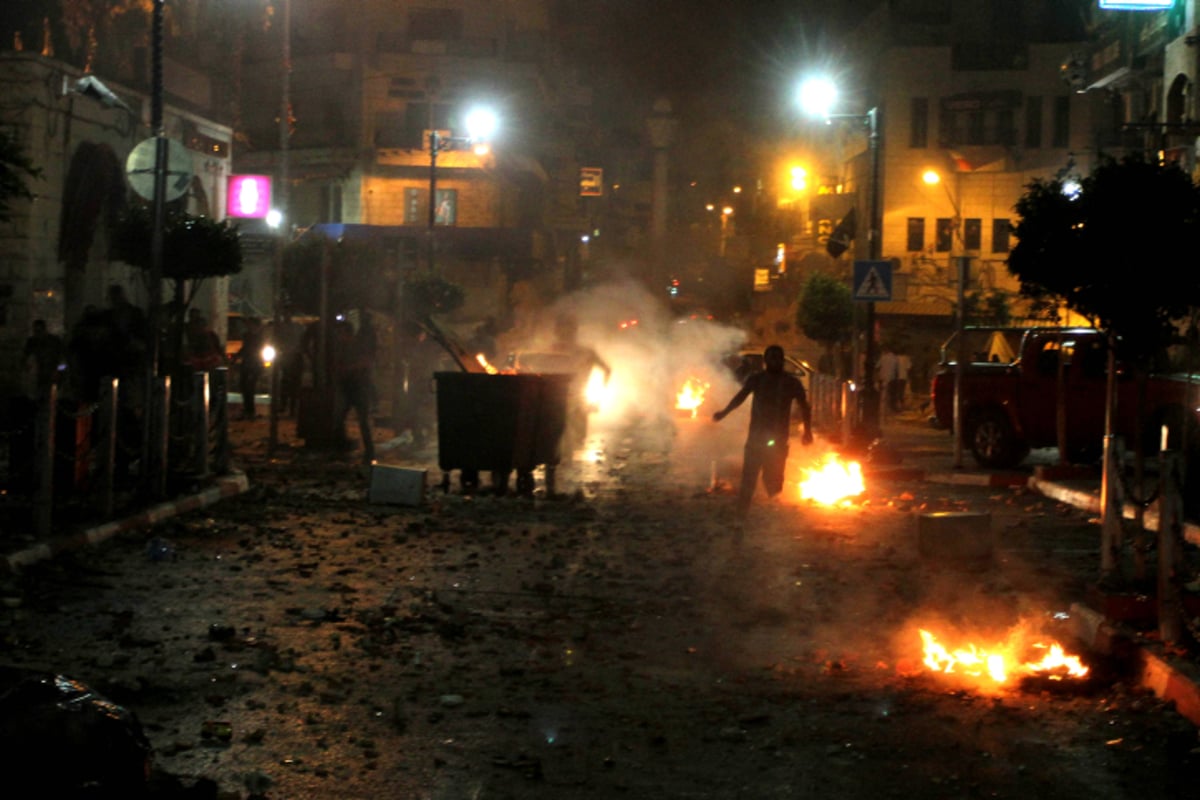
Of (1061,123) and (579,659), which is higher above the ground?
(1061,123)

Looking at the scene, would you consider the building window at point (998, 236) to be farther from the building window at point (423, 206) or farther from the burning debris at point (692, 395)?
the burning debris at point (692, 395)

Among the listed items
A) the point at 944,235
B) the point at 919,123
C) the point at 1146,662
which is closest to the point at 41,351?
the point at 1146,662

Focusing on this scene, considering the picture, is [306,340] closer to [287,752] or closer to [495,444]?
[495,444]

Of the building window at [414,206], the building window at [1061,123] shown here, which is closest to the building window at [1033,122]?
the building window at [1061,123]

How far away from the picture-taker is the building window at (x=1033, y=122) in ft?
169

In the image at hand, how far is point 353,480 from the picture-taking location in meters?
16.0

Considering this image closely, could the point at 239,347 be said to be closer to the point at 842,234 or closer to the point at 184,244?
the point at 842,234

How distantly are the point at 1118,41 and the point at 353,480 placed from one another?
2443 cm

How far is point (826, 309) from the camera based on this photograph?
40.8 m

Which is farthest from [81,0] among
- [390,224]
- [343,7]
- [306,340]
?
[343,7]

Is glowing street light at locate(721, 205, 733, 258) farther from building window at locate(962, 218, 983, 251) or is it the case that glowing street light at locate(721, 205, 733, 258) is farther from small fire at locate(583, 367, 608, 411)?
small fire at locate(583, 367, 608, 411)

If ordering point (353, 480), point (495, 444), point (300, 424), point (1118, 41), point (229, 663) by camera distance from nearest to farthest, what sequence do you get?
point (229, 663), point (495, 444), point (353, 480), point (300, 424), point (1118, 41)

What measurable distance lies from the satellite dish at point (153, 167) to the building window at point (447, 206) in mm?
41678

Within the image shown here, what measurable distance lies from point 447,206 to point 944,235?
809 inches
